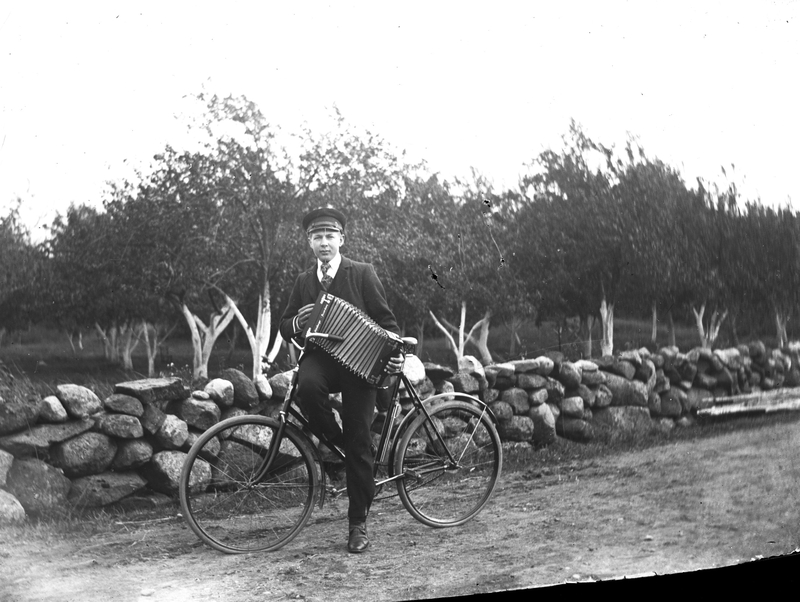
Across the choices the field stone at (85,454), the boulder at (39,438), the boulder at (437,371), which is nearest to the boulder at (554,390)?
the boulder at (437,371)

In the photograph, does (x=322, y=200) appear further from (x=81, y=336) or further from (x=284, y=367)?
(x=81, y=336)

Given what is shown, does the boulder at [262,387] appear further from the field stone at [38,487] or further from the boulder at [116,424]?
the field stone at [38,487]

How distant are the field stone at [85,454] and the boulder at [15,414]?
6.4 inches

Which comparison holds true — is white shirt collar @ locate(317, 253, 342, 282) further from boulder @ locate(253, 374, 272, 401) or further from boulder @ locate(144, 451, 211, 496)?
boulder @ locate(144, 451, 211, 496)

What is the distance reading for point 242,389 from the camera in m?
3.38

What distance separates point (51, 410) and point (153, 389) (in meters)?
0.42

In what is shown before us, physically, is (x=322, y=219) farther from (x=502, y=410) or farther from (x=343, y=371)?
(x=502, y=410)

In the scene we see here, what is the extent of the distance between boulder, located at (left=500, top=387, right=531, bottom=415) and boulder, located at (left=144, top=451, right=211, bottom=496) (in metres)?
1.47

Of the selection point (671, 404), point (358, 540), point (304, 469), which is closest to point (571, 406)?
point (671, 404)

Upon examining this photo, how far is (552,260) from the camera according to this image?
3.65m

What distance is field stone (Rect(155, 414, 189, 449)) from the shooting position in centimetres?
336

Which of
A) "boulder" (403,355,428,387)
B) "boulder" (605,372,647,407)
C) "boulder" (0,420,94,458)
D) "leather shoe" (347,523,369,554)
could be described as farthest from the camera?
"boulder" (605,372,647,407)

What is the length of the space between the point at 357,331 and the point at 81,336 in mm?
1162

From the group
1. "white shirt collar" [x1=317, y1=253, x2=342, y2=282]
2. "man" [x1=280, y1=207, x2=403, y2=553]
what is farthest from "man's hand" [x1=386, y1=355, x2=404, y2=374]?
"white shirt collar" [x1=317, y1=253, x2=342, y2=282]
